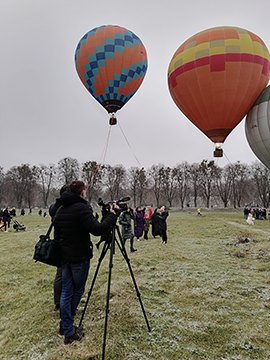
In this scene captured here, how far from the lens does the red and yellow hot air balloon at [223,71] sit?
935 cm

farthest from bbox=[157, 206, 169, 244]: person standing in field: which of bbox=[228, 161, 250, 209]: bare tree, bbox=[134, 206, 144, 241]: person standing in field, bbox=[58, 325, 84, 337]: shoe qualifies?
bbox=[228, 161, 250, 209]: bare tree

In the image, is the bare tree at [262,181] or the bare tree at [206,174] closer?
the bare tree at [262,181]

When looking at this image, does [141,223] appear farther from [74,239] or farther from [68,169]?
[68,169]

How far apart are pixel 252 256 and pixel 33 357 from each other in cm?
784

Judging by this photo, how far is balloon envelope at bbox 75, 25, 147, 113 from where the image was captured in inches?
476

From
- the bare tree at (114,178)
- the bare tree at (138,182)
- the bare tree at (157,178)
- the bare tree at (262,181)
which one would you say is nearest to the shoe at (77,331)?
the bare tree at (138,182)

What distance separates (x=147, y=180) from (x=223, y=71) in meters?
54.6

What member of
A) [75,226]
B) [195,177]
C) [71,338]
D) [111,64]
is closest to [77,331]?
[71,338]

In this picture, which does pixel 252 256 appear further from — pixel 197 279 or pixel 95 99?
pixel 95 99

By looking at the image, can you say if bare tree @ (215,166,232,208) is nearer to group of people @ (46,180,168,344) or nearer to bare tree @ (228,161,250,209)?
bare tree @ (228,161,250,209)

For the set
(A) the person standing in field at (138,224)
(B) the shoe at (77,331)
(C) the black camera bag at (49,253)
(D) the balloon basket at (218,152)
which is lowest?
(B) the shoe at (77,331)

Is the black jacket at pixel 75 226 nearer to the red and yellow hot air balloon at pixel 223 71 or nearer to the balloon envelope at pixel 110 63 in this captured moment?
the red and yellow hot air balloon at pixel 223 71

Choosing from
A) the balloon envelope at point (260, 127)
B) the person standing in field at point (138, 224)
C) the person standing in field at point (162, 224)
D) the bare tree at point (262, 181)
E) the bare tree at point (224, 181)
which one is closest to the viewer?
the balloon envelope at point (260, 127)

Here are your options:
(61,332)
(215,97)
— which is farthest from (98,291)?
(215,97)
